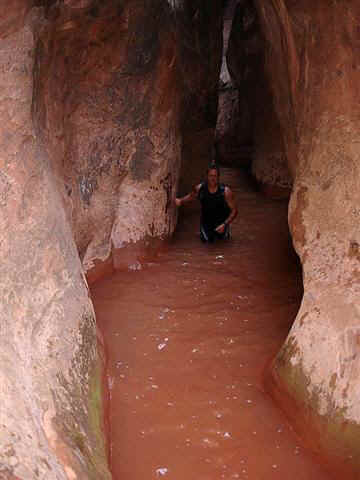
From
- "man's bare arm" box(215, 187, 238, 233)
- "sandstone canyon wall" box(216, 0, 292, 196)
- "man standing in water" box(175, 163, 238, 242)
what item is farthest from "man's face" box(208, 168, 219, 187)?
"sandstone canyon wall" box(216, 0, 292, 196)

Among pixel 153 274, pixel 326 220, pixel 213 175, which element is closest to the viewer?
pixel 326 220

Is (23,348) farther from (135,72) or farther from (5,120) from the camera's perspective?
(135,72)

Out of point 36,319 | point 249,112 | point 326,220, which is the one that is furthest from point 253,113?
point 36,319

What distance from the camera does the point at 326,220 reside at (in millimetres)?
3061

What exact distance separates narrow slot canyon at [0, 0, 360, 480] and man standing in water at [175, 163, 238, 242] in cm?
21

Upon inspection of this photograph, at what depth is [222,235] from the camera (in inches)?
218

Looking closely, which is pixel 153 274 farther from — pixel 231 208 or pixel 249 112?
pixel 249 112

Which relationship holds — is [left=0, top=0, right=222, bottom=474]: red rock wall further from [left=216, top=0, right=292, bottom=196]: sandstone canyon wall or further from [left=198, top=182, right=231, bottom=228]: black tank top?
[left=216, top=0, right=292, bottom=196]: sandstone canyon wall

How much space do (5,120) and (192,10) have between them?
454 cm

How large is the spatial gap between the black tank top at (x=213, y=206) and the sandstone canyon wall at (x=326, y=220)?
186 cm

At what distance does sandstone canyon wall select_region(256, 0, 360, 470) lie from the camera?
8.52 feet

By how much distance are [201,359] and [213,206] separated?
7.61 ft

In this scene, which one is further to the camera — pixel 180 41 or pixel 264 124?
pixel 264 124

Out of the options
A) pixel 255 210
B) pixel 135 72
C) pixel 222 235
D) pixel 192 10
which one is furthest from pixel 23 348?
pixel 192 10
